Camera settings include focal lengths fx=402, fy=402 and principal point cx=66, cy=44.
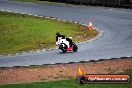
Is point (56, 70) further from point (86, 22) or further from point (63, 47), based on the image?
point (86, 22)

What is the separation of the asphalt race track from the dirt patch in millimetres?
969

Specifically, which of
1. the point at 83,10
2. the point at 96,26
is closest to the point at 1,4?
the point at 83,10

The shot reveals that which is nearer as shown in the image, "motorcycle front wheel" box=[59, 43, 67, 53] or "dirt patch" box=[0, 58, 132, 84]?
"dirt patch" box=[0, 58, 132, 84]

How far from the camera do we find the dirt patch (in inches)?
918

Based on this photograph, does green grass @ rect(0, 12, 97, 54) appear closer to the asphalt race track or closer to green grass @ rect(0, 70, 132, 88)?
the asphalt race track

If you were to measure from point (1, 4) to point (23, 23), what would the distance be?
38.5 feet

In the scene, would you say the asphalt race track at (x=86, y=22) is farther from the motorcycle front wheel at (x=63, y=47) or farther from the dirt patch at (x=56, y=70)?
the dirt patch at (x=56, y=70)

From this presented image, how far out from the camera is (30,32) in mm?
35531

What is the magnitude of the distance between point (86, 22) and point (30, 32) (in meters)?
6.97

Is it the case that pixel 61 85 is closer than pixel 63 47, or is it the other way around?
pixel 61 85

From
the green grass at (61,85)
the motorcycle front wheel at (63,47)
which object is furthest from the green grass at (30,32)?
the green grass at (61,85)

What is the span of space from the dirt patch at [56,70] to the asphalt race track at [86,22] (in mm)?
969

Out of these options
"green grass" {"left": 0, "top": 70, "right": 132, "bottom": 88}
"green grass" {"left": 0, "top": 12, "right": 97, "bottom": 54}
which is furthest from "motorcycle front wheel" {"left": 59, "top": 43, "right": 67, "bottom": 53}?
"green grass" {"left": 0, "top": 70, "right": 132, "bottom": 88}

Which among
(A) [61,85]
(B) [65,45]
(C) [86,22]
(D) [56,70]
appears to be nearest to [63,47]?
(B) [65,45]
